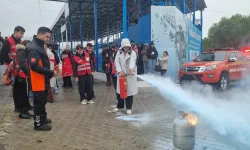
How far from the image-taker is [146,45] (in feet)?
46.0

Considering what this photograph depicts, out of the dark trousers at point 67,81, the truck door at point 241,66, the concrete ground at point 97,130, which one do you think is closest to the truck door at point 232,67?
the truck door at point 241,66

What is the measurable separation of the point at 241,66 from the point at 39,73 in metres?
10.6

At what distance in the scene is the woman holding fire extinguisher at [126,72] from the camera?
703cm

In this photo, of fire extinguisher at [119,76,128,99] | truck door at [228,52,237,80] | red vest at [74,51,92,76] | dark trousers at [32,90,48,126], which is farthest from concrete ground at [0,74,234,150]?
truck door at [228,52,237,80]

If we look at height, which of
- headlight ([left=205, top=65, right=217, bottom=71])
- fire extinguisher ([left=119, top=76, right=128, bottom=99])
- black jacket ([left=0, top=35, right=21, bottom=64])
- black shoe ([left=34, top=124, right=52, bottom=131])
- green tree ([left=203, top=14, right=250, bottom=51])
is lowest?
black shoe ([left=34, top=124, right=52, bottom=131])

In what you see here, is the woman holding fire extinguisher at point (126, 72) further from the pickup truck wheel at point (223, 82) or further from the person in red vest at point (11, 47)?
the pickup truck wheel at point (223, 82)

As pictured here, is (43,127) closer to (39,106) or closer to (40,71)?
(39,106)

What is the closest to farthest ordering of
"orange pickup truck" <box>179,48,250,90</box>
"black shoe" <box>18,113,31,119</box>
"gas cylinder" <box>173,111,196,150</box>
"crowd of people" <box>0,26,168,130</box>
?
"gas cylinder" <box>173,111,196,150</box> → "crowd of people" <box>0,26,168,130</box> → "black shoe" <box>18,113,31,119</box> → "orange pickup truck" <box>179,48,250,90</box>

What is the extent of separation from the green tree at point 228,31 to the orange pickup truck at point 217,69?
52471 mm

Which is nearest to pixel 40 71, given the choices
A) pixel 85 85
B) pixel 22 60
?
pixel 22 60

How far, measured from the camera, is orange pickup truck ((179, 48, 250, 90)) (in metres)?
11.6

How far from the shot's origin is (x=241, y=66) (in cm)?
1320

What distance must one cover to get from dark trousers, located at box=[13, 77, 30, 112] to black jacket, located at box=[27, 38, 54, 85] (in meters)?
1.34

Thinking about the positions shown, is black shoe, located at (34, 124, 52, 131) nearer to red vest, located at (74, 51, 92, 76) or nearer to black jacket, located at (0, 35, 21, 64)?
black jacket, located at (0, 35, 21, 64)
